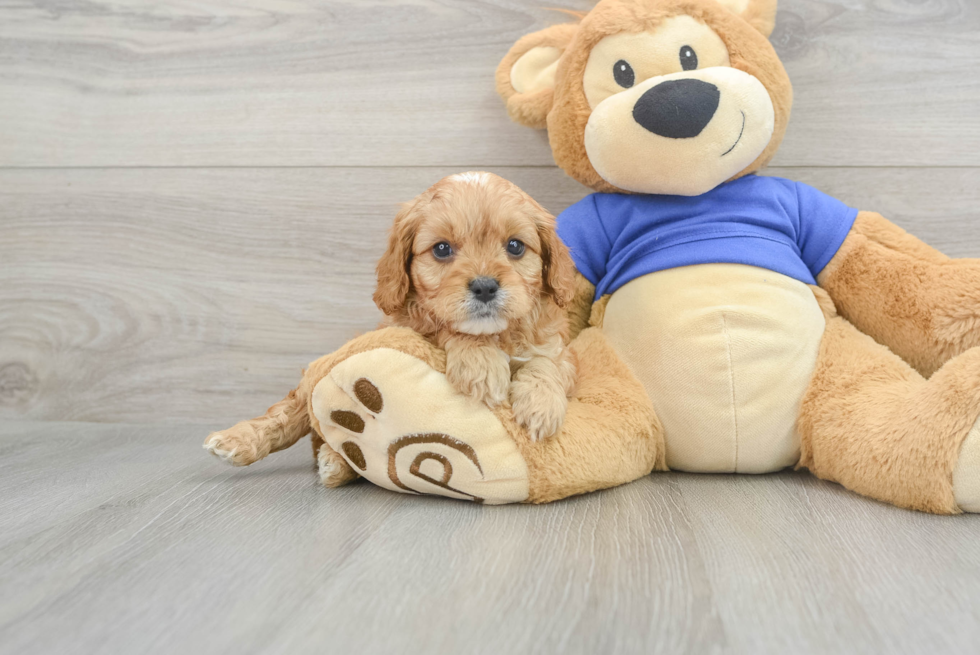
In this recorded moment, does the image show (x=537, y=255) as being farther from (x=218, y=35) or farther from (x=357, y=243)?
(x=218, y=35)

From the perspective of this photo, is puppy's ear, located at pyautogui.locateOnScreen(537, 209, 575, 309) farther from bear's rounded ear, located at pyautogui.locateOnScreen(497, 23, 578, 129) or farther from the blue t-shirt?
bear's rounded ear, located at pyautogui.locateOnScreen(497, 23, 578, 129)

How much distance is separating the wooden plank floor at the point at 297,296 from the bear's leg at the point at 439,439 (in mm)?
47

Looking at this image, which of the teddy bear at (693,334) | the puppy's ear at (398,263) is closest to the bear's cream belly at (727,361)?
the teddy bear at (693,334)

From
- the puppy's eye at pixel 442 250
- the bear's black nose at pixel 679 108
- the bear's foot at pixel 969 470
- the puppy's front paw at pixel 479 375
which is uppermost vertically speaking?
the bear's black nose at pixel 679 108

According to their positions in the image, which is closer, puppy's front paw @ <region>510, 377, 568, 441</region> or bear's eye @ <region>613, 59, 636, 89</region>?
puppy's front paw @ <region>510, 377, 568, 441</region>

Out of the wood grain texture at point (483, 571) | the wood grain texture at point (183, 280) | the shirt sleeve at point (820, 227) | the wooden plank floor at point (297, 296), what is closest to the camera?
the wood grain texture at point (483, 571)

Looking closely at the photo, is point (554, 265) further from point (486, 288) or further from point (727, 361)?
point (727, 361)

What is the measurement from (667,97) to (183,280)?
1311 millimetres

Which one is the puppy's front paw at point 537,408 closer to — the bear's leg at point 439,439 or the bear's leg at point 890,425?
the bear's leg at point 439,439

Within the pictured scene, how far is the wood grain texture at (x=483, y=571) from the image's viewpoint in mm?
708

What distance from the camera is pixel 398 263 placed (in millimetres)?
1134

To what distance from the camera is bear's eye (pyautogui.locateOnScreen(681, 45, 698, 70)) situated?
4.13 feet

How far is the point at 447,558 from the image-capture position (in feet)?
2.96

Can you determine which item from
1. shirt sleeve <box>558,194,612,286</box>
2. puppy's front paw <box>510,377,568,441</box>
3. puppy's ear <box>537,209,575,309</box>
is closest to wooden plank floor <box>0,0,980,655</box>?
puppy's front paw <box>510,377,568,441</box>
